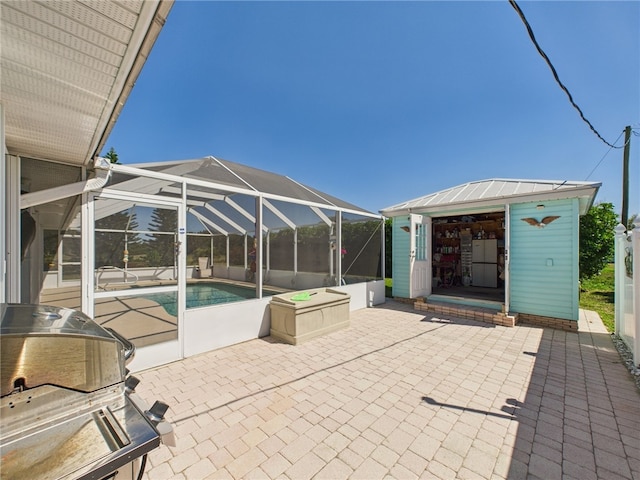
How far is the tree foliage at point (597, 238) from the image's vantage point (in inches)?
344

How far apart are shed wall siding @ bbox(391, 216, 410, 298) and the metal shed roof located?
381 mm

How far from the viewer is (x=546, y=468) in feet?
6.30

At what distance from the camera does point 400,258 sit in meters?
7.95

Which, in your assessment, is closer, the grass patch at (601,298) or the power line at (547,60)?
the power line at (547,60)

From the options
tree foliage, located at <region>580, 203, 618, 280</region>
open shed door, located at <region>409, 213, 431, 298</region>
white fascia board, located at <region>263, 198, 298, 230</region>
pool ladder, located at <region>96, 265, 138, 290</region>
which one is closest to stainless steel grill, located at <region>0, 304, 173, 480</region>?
pool ladder, located at <region>96, 265, 138, 290</region>

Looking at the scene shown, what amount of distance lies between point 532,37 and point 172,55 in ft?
23.5

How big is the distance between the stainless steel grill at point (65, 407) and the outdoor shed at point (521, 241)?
6725 millimetres

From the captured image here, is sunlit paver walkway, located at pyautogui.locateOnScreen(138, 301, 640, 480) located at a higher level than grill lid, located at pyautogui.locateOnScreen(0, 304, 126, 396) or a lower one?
lower

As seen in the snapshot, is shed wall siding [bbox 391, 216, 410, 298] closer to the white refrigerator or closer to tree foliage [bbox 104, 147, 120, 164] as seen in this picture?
the white refrigerator

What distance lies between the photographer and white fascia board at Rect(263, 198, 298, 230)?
5.68 metres

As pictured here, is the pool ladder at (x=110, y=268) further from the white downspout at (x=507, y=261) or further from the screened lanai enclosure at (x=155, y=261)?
the white downspout at (x=507, y=261)

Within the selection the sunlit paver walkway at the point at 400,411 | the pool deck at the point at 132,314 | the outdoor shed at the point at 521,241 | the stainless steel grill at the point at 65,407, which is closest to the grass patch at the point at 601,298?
the outdoor shed at the point at 521,241

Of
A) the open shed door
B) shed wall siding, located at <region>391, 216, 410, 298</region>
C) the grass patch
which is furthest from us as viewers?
shed wall siding, located at <region>391, 216, 410, 298</region>

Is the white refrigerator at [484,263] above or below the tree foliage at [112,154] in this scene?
below
